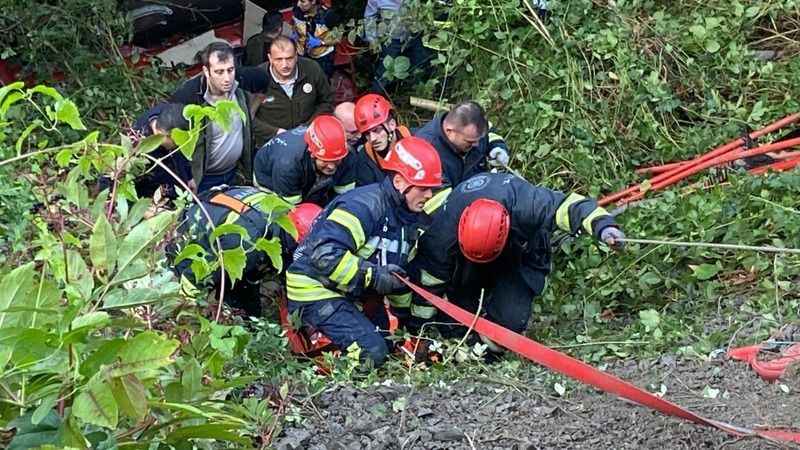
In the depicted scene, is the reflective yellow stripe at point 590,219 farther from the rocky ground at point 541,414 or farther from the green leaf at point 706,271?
the rocky ground at point 541,414

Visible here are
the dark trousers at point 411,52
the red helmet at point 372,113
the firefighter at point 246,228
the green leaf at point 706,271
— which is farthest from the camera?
the dark trousers at point 411,52

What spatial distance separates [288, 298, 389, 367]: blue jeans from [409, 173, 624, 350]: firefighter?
47 centimetres

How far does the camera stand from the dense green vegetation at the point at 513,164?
7.16 ft

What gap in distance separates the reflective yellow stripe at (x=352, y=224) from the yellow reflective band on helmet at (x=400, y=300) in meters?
0.53

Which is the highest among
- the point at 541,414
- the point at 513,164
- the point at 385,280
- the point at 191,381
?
the point at 191,381

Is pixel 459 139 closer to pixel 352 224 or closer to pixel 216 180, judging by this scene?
pixel 352 224

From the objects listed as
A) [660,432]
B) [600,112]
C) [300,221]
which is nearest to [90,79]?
[300,221]

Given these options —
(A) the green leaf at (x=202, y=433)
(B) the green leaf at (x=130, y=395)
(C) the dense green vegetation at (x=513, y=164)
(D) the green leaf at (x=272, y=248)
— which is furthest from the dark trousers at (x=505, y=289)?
(B) the green leaf at (x=130, y=395)

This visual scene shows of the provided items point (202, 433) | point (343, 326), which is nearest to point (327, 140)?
point (343, 326)

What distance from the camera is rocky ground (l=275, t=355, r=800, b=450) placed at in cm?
390

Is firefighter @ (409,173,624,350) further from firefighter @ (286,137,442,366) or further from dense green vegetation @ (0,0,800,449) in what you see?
dense green vegetation @ (0,0,800,449)

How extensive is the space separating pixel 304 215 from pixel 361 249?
Answer: 23.6 inches

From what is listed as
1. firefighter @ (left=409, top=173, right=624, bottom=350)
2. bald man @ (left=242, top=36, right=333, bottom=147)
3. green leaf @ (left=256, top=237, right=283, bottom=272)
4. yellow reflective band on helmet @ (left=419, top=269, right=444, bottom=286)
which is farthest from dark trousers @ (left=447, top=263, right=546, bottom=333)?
green leaf @ (left=256, top=237, right=283, bottom=272)

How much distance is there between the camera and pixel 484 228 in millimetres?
5434
